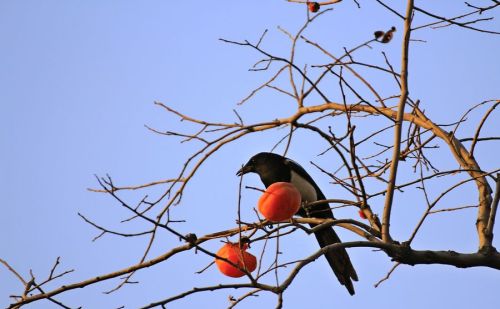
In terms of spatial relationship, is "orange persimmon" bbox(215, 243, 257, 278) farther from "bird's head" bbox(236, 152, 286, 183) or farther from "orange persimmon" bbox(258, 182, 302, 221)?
"bird's head" bbox(236, 152, 286, 183)

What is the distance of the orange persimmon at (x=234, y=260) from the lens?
9.37ft

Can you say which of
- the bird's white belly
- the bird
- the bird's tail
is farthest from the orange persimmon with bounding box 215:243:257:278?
Result: the bird's white belly

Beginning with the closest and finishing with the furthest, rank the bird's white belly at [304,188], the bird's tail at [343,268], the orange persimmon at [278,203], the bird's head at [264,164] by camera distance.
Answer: the orange persimmon at [278,203]
the bird's tail at [343,268]
the bird's white belly at [304,188]
the bird's head at [264,164]

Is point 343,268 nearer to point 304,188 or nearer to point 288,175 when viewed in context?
point 304,188

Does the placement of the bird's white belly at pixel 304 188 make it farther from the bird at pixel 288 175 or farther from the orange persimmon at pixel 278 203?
the orange persimmon at pixel 278 203

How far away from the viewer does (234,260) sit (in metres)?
2.89

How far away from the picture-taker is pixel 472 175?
323 centimetres

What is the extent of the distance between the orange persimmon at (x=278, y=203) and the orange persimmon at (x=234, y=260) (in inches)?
7.8

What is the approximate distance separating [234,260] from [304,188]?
89.9 inches

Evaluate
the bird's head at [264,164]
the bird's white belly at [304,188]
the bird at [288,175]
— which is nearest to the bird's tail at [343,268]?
the bird at [288,175]

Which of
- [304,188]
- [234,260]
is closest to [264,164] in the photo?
[304,188]

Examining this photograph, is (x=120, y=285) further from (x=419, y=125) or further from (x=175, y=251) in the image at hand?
(x=419, y=125)

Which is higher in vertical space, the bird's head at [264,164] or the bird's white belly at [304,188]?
the bird's head at [264,164]

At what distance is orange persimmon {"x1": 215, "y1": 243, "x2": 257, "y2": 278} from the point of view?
286 centimetres
